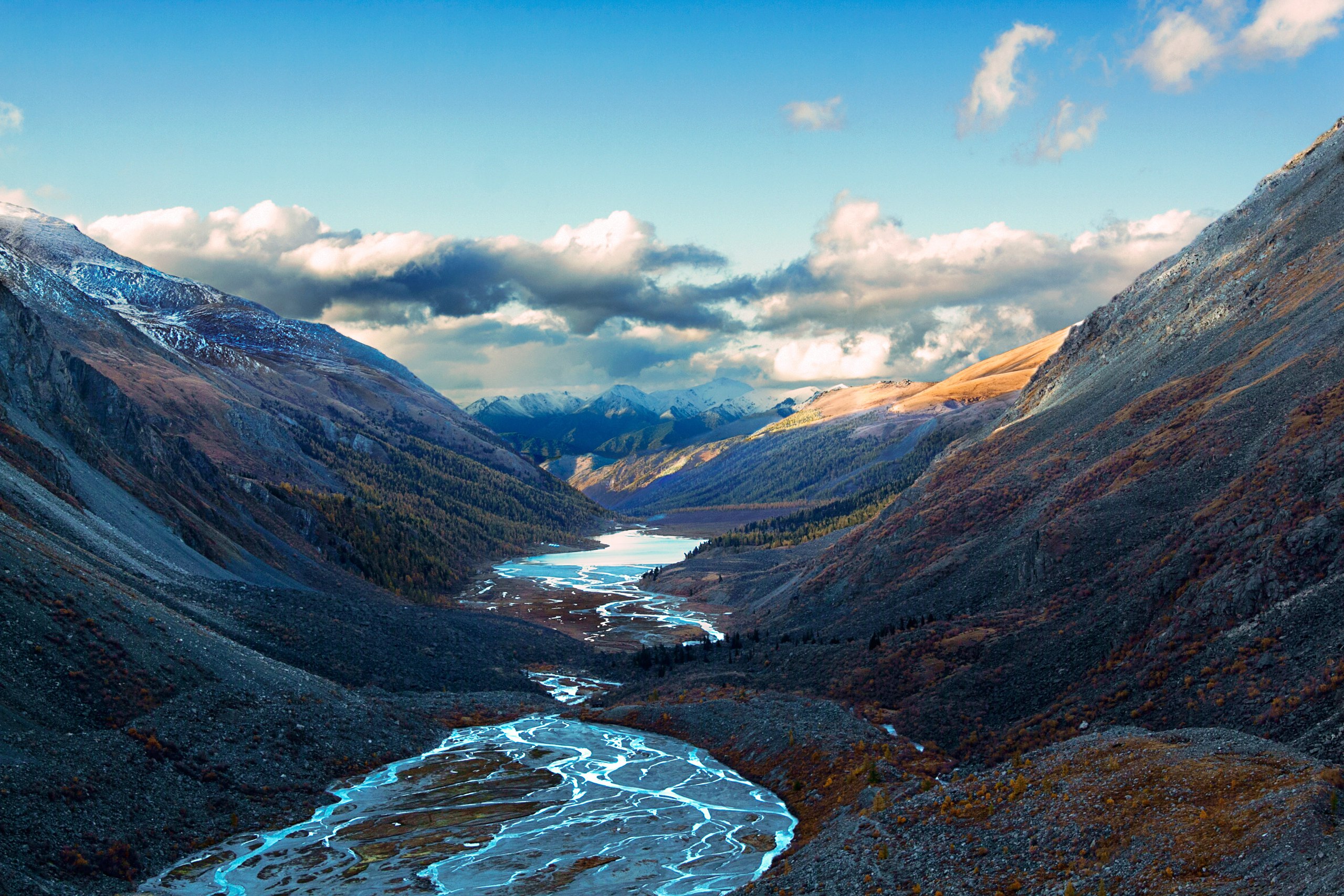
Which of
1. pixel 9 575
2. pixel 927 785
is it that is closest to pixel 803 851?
pixel 927 785

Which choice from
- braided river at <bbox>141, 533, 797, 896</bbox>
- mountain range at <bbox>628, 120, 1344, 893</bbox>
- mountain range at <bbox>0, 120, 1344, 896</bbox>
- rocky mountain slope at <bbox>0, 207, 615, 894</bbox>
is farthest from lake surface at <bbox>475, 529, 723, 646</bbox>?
braided river at <bbox>141, 533, 797, 896</bbox>

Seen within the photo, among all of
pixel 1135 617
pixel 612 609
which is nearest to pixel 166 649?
pixel 1135 617

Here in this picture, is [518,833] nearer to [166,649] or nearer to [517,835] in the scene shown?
[517,835]

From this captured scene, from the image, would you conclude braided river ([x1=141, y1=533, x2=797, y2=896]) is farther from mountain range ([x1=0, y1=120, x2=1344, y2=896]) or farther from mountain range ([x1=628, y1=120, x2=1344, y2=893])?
mountain range ([x1=628, y1=120, x2=1344, y2=893])

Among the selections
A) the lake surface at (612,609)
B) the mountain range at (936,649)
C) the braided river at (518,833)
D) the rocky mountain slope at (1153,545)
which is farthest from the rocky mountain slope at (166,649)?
the rocky mountain slope at (1153,545)

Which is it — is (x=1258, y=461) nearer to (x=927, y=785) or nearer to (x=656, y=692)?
(x=927, y=785)

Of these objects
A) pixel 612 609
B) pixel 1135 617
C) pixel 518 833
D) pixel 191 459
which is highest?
pixel 191 459
